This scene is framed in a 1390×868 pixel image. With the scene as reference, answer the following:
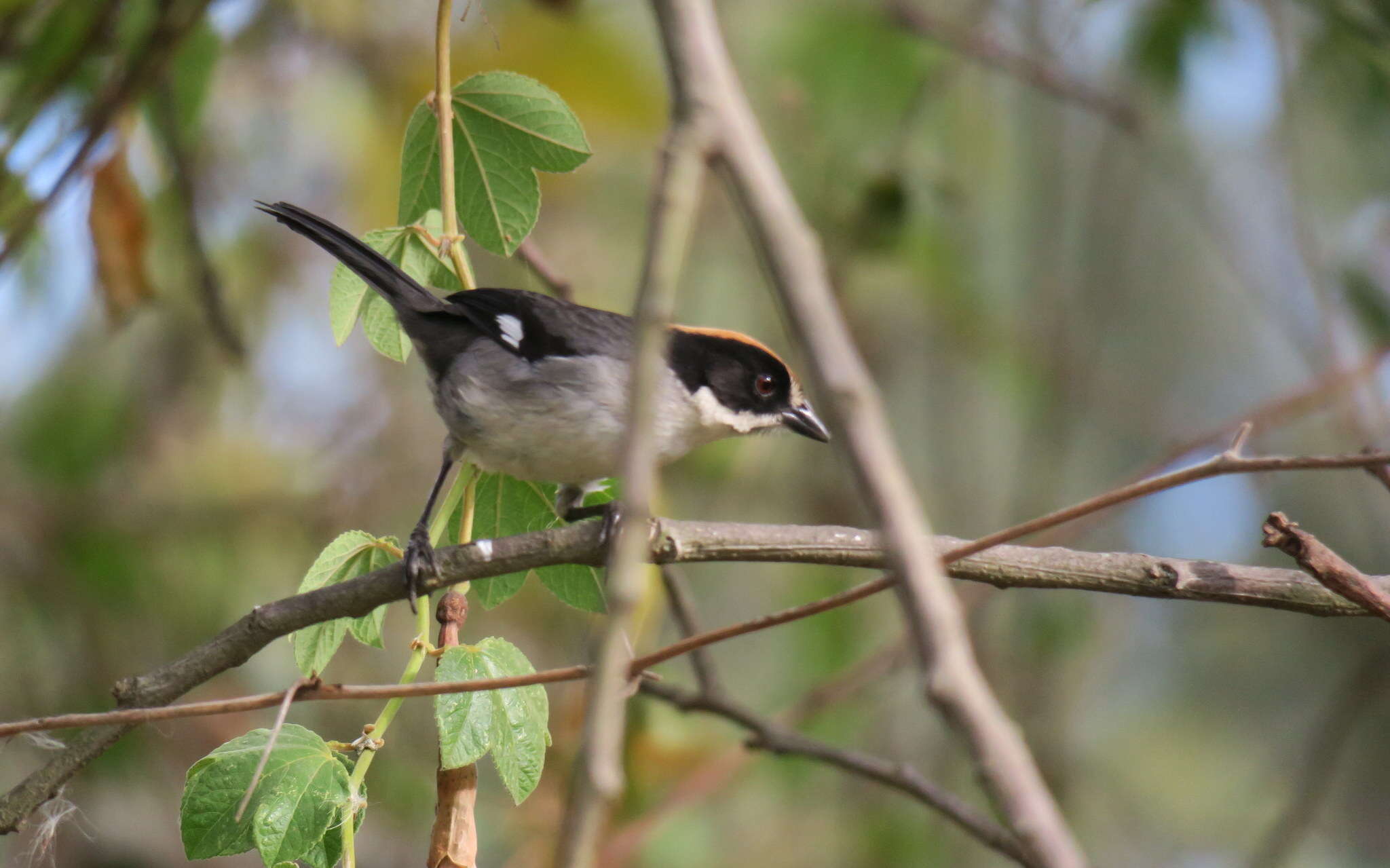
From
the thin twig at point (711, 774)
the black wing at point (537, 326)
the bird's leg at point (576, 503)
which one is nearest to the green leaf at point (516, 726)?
the bird's leg at point (576, 503)

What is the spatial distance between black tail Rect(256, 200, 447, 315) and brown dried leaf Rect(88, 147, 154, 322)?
1.05 metres

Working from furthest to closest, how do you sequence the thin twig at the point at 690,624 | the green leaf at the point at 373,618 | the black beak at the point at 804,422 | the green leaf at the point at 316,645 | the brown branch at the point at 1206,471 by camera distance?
the black beak at the point at 804,422 < the thin twig at the point at 690,624 < the green leaf at the point at 373,618 < the green leaf at the point at 316,645 < the brown branch at the point at 1206,471

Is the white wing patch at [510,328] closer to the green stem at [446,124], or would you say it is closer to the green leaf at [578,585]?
the green stem at [446,124]

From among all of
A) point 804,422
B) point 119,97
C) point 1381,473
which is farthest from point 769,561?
point 119,97

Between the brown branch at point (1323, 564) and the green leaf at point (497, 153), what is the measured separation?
152 cm

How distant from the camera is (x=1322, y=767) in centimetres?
472

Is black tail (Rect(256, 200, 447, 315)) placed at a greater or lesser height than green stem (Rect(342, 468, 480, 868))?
greater

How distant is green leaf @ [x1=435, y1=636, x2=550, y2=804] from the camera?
1916mm

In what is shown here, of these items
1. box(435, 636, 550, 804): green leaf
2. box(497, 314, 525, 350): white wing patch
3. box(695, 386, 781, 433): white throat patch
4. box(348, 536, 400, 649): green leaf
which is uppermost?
box(497, 314, 525, 350): white wing patch

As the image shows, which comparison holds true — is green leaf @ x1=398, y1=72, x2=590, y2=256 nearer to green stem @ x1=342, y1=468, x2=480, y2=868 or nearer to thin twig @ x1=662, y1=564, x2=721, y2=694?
green stem @ x1=342, y1=468, x2=480, y2=868

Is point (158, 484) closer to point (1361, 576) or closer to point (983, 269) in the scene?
point (983, 269)

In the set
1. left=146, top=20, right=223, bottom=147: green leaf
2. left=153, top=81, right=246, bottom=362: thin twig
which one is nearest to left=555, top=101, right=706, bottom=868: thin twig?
left=153, top=81, right=246, bottom=362: thin twig

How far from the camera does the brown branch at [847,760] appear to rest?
2.70 meters

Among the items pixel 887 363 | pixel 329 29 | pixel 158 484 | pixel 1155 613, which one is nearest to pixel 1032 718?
pixel 887 363
